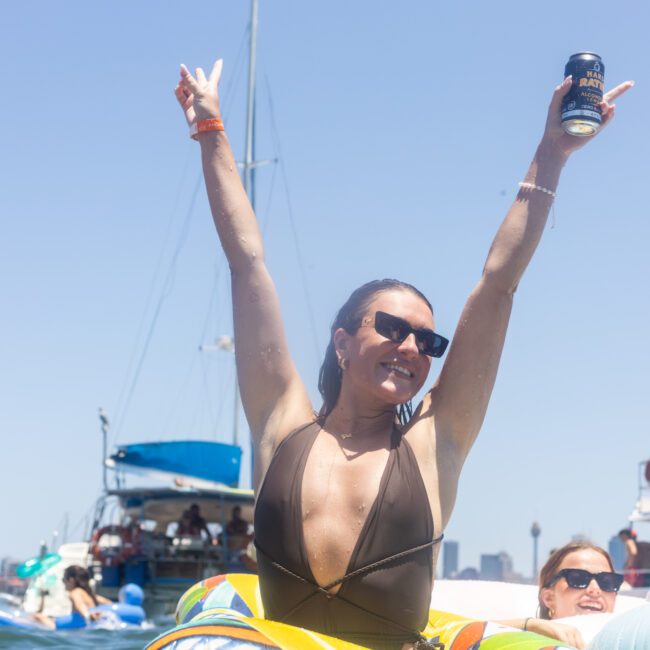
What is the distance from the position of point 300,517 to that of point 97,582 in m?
20.4

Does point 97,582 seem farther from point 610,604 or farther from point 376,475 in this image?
point 376,475

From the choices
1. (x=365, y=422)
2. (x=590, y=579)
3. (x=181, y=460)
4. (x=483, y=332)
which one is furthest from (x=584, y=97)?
(x=181, y=460)

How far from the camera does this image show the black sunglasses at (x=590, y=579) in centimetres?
536

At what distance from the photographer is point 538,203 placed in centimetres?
362

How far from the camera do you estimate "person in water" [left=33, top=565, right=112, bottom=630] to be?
14.4 meters

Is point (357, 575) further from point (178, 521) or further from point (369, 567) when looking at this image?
point (178, 521)

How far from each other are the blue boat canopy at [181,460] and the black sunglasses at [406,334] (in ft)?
62.4

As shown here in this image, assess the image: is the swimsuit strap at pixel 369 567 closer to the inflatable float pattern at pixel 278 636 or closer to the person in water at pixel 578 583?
the inflatable float pattern at pixel 278 636

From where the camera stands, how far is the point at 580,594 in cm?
535

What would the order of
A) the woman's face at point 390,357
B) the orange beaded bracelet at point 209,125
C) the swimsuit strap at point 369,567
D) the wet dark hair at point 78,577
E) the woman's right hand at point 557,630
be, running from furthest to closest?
the wet dark hair at point 78,577, the woman's right hand at point 557,630, the orange beaded bracelet at point 209,125, the woman's face at point 390,357, the swimsuit strap at point 369,567

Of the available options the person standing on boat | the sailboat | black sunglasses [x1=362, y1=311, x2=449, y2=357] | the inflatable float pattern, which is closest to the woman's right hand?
the inflatable float pattern

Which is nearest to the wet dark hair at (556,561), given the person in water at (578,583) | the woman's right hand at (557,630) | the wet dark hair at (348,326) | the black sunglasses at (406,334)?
the person in water at (578,583)

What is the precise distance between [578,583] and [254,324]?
258 centimetres

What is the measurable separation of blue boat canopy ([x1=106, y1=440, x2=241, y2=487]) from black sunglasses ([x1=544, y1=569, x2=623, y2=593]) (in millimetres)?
17227
